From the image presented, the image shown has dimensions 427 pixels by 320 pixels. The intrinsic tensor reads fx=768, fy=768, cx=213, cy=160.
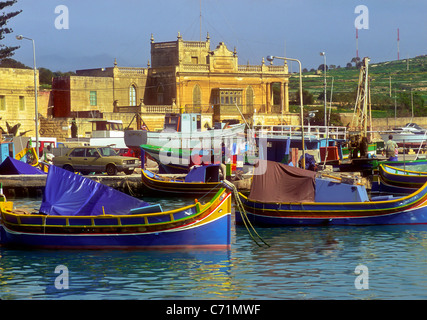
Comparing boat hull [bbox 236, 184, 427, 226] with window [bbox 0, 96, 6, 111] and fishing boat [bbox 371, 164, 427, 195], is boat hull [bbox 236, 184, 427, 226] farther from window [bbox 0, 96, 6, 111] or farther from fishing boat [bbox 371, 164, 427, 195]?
window [bbox 0, 96, 6, 111]

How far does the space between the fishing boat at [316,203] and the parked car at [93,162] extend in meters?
17.1

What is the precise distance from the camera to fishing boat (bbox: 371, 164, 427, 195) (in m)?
35.7

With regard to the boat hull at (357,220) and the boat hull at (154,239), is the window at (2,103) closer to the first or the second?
the boat hull at (357,220)

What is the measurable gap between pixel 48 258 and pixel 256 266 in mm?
6566

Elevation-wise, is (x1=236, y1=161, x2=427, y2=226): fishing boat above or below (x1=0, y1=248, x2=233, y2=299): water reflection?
above

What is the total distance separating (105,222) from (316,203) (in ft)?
29.3

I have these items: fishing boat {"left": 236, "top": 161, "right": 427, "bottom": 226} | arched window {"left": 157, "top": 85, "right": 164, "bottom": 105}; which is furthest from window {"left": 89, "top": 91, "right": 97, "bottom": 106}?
fishing boat {"left": 236, "top": 161, "right": 427, "bottom": 226}

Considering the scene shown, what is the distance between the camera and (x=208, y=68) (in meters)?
81.8

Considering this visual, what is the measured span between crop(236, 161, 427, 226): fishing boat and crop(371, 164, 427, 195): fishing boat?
20.4ft

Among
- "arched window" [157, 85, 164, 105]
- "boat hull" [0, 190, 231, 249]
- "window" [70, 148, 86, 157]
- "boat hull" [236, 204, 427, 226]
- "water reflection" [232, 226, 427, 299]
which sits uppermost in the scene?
"arched window" [157, 85, 164, 105]

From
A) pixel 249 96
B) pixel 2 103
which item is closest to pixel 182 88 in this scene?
pixel 249 96

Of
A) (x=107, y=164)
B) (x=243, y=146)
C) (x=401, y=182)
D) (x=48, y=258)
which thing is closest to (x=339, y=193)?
(x=401, y=182)

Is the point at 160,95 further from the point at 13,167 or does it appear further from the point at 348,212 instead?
the point at 348,212

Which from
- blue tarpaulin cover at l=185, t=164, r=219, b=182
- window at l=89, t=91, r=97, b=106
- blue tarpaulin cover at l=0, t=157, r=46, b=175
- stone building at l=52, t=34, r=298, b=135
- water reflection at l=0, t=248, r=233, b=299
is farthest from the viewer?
window at l=89, t=91, r=97, b=106
